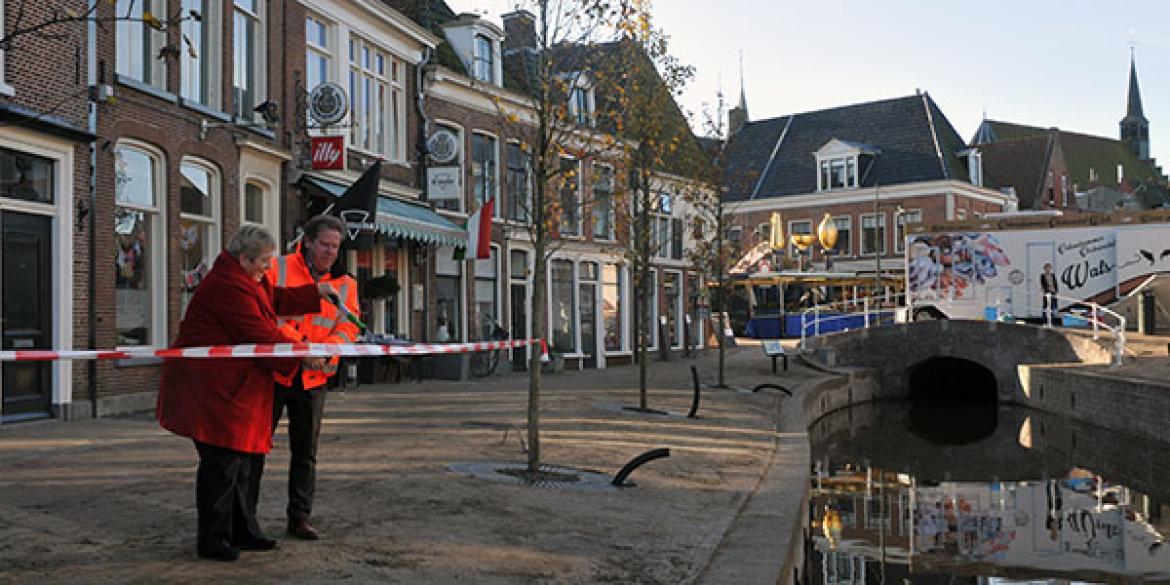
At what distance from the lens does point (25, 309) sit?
35.2 feet

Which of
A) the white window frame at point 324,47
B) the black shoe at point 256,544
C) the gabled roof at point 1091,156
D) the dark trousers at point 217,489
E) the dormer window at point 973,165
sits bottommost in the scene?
the black shoe at point 256,544

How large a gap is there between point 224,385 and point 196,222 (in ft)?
31.8

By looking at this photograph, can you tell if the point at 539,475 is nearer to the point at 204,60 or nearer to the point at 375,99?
the point at 204,60

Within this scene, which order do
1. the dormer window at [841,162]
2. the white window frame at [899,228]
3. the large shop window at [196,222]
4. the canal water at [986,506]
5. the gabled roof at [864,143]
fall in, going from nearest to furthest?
the canal water at [986,506] → the large shop window at [196,222] → the white window frame at [899,228] → the gabled roof at [864,143] → the dormer window at [841,162]

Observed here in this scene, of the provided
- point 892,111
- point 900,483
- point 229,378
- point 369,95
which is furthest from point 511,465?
point 892,111

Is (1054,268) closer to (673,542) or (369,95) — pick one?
(369,95)

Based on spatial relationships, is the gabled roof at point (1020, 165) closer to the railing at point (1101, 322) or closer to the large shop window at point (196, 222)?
the railing at point (1101, 322)

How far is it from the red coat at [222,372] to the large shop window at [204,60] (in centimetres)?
966

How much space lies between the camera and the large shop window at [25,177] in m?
10.4

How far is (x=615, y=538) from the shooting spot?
6.07 metres

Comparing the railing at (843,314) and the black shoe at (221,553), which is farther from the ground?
the railing at (843,314)

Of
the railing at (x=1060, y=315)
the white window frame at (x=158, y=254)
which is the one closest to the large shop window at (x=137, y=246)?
the white window frame at (x=158, y=254)

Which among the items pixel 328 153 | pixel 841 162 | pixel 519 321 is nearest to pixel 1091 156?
pixel 841 162

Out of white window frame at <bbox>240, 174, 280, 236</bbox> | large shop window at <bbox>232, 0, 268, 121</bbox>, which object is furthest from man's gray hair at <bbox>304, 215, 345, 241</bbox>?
white window frame at <bbox>240, 174, 280, 236</bbox>
